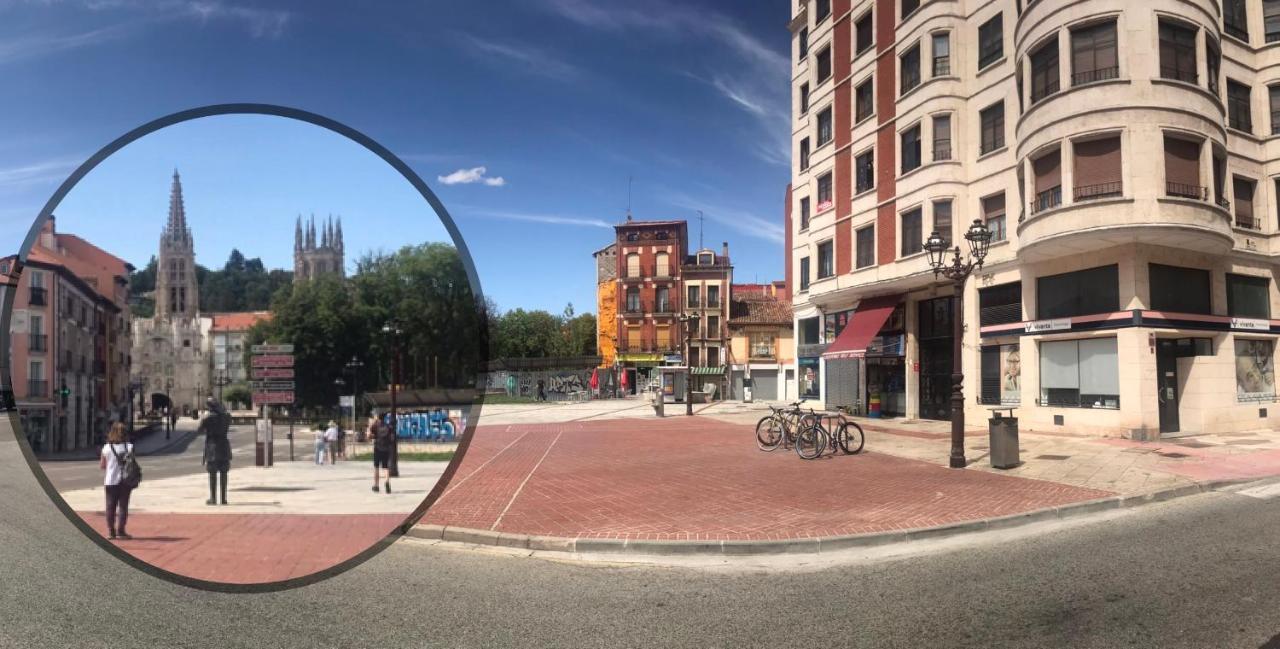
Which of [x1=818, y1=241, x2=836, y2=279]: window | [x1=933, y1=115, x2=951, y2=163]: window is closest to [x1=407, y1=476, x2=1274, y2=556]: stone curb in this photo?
[x1=933, y1=115, x2=951, y2=163]: window

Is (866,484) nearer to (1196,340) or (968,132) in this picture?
(1196,340)

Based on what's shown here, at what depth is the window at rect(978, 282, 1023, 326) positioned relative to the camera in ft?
65.7

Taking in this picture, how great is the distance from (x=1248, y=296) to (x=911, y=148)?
1097 centimetres

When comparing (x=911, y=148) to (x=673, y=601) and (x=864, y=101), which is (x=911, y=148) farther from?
(x=673, y=601)

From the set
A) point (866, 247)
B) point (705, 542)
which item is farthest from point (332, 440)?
point (866, 247)

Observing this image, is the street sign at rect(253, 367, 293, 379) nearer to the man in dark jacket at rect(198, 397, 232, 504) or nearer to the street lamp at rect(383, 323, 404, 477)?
the man in dark jacket at rect(198, 397, 232, 504)

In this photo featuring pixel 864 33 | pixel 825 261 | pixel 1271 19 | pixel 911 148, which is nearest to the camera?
pixel 1271 19

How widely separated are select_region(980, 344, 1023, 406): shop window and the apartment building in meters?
0.07

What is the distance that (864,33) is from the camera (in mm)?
26688

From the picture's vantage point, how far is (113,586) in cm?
511

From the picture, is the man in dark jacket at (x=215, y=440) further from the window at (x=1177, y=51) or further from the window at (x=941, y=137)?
the window at (x=941, y=137)

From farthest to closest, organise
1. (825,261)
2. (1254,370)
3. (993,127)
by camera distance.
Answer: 1. (825,261)
2. (993,127)
3. (1254,370)

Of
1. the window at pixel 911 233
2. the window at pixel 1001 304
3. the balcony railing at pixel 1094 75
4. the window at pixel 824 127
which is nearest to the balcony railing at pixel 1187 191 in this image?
the balcony railing at pixel 1094 75

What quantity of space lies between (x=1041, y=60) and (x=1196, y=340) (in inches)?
358
